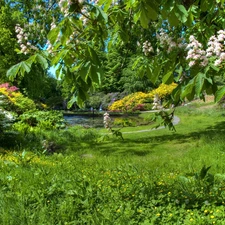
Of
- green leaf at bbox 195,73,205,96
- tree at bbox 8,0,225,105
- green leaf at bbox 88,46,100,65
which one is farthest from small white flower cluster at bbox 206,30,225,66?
green leaf at bbox 88,46,100,65

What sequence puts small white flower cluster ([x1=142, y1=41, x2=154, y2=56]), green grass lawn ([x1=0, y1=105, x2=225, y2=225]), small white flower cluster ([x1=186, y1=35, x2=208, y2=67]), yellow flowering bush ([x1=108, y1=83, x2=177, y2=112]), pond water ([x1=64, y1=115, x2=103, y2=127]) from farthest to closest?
yellow flowering bush ([x1=108, y1=83, x2=177, y2=112]) → pond water ([x1=64, y1=115, x2=103, y2=127]) → small white flower cluster ([x1=142, y1=41, x2=154, y2=56]) → green grass lawn ([x1=0, y1=105, x2=225, y2=225]) → small white flower cluster ([x1=186, y1=35, x2=208, y2=67])

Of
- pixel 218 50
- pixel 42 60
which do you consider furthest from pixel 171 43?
pixel 42 60

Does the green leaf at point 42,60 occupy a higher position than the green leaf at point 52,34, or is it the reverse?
the green leaf at point 52,34

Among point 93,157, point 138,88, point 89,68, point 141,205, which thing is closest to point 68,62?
point 89,68

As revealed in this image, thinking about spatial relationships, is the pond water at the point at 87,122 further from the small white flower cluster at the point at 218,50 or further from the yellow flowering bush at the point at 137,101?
the small white flower cluster at the point at 218,50

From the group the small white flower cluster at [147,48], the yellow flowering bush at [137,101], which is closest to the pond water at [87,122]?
the yellow flowering bush at [137,101]

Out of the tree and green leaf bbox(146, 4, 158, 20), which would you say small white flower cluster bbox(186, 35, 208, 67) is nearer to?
the tree

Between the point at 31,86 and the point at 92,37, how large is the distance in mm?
22074

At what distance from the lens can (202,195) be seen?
3.07 metres

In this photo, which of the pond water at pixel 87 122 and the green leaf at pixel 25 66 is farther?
the pond water at pixel 87 122

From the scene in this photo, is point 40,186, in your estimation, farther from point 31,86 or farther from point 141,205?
point 31,86

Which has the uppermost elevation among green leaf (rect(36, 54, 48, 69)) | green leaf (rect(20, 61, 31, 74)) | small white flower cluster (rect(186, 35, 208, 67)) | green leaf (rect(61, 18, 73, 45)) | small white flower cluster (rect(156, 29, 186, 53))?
green leaf (rect(61, 18, 73, 45))

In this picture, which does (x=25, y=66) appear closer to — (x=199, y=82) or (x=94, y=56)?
(x=94, y=56)

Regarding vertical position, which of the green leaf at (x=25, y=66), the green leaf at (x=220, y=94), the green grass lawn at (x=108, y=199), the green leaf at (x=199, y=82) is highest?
the green leaf at (x=25, y=66)
